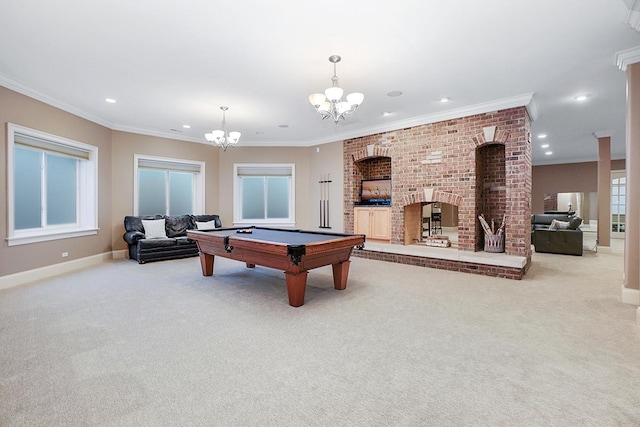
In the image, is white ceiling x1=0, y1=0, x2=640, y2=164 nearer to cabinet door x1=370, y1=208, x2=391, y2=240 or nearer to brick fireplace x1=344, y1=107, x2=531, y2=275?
brick fireplace x1=344, y1=107, x2=531, y2=275

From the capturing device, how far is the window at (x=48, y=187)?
4432 mm

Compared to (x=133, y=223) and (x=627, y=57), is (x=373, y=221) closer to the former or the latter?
(x=627, y=57)

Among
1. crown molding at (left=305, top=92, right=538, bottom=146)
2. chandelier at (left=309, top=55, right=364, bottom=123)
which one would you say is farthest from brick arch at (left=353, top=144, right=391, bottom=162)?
chandelier at (left=309, top=55, right=364, bottom=123)

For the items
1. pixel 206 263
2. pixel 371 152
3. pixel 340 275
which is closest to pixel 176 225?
pixel 206 263

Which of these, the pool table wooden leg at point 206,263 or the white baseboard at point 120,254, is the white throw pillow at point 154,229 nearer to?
the white baseboard at point 120,254

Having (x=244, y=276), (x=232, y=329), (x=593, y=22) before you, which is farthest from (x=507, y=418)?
(x=244, y=276)

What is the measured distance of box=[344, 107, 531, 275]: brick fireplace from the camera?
5020 mm

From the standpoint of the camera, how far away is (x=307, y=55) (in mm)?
3506

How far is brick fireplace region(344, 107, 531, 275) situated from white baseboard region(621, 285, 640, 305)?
1.36 metres

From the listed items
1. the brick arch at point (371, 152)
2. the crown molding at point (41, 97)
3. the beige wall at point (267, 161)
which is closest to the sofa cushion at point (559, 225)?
the brick arch at point (371, 152)

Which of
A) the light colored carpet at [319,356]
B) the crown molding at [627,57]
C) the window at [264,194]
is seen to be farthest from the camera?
the window at [264,194]

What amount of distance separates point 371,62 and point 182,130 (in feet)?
16.2

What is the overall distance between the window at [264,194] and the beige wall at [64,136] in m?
2.86

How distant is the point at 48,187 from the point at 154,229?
6.02ft
